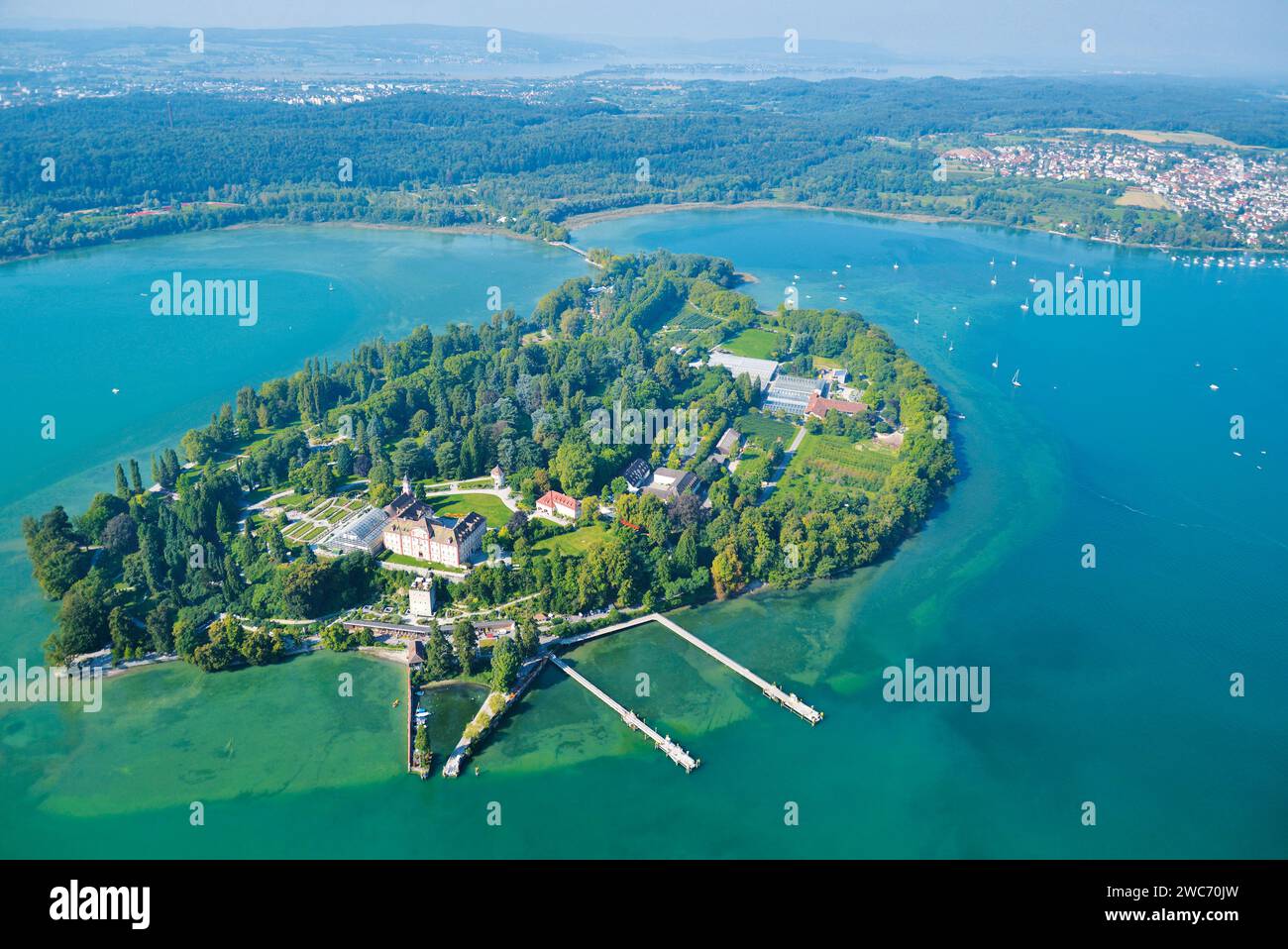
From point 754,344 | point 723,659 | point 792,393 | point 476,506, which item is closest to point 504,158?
point 754,344

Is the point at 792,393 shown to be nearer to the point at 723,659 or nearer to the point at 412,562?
the point at 723,659

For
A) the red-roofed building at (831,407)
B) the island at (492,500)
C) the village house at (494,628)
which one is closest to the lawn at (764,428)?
the island at (492,500)

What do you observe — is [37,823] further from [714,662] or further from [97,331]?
[97,331]

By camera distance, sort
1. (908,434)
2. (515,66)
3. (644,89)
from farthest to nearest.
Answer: (515,66) < (644,89) < (908,434)

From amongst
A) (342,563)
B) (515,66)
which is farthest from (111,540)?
(515,66)

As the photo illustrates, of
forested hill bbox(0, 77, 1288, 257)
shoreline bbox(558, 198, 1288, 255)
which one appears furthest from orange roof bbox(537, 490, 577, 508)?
shoreline bbox(558, 198, 1288, 255)

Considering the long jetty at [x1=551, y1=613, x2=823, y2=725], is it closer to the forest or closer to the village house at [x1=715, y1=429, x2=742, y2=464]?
the forest

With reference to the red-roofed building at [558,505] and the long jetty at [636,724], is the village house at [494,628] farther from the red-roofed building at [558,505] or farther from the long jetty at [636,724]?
the red-roofed building at [558,505]
